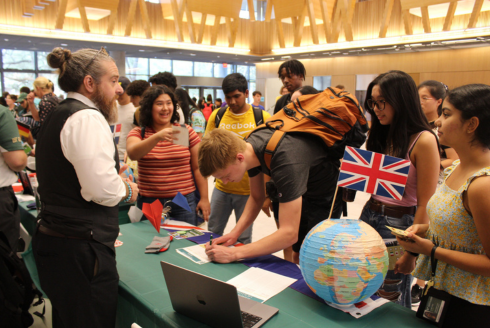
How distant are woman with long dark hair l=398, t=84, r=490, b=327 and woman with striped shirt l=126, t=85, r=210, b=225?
1592 mm

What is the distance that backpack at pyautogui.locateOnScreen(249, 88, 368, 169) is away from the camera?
181cm

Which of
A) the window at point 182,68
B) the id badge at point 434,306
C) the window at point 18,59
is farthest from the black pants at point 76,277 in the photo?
the window at point 182,68

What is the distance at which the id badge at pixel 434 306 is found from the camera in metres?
1.23

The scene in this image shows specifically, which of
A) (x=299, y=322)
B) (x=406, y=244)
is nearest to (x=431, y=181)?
(x=406, y=244)

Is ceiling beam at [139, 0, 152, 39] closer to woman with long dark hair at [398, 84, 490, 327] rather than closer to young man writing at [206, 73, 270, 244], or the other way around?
young man writing at [206, 73, 270, 244]

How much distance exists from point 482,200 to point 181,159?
1.87m

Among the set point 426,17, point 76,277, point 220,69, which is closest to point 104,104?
point 76,277

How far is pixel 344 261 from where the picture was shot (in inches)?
→ 48.3

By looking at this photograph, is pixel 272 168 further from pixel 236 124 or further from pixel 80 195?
pixel 236 124

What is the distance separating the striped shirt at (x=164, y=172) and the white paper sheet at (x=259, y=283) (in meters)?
1.00

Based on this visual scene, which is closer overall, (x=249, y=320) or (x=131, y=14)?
(x=249, y=320)

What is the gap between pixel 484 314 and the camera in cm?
120

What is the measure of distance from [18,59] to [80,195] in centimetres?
1499

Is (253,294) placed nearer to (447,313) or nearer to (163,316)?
(163,316)
